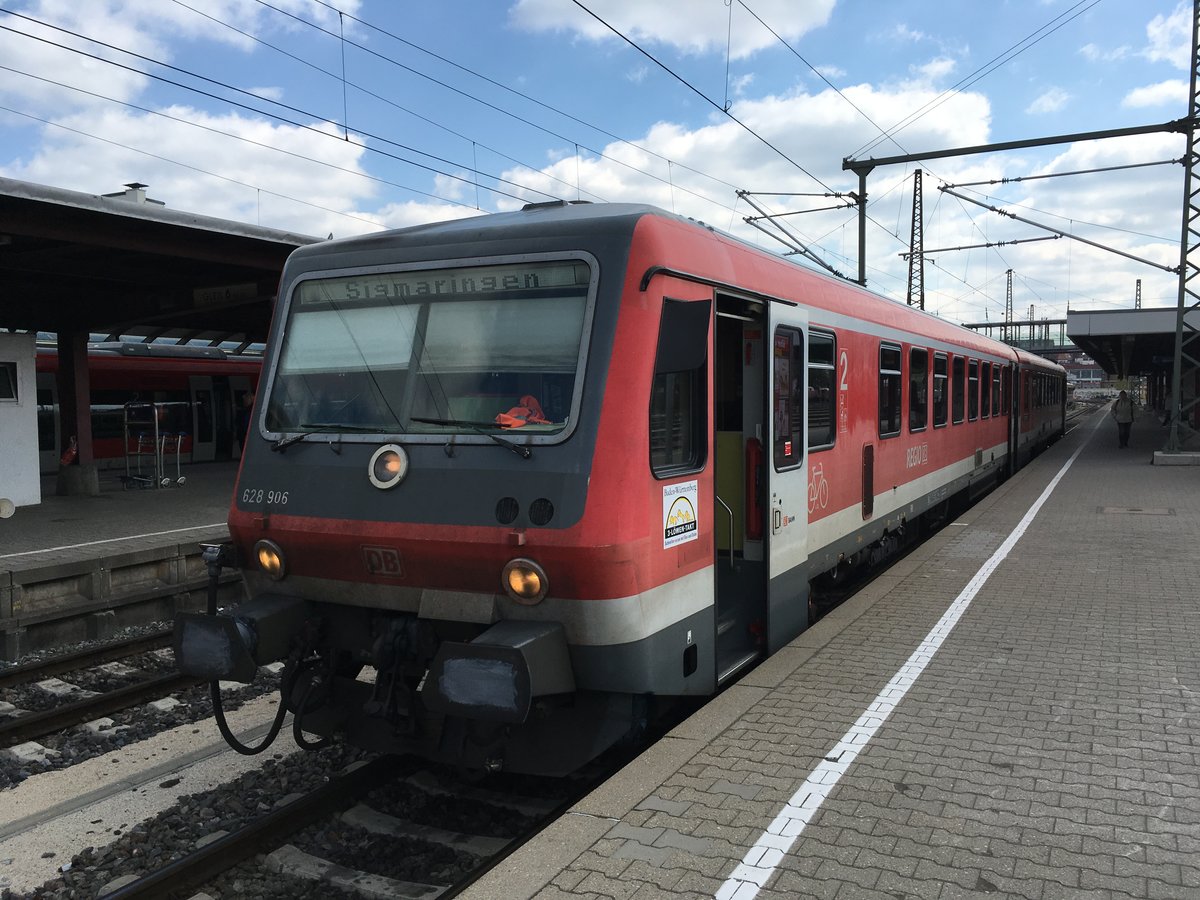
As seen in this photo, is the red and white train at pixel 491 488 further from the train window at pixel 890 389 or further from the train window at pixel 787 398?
the train window at pixel 890 389

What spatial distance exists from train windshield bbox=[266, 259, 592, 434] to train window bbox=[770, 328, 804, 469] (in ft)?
6.42

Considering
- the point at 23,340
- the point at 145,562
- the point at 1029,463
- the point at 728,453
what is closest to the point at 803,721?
the point at 728,453

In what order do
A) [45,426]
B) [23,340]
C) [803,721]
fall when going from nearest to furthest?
[803,721] < [23,340] < [45,426]

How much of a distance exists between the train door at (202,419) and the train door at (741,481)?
21911 millimetres

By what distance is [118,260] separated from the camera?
46.3ft

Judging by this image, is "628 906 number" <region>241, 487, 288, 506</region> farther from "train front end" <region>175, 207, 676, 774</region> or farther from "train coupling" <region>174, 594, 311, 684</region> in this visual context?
"train coupling" <region>174, 594, 311, 684</region>

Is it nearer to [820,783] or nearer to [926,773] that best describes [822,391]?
[926,773]

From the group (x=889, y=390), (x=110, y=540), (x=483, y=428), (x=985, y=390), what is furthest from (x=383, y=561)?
(x=985, y=390)

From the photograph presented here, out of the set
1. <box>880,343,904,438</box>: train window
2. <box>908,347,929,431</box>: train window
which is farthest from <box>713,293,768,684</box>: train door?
<box>908,347,929,431</box>: train window

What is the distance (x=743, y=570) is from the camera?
6.23 metres

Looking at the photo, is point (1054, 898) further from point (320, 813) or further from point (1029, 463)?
point (1029, 463)

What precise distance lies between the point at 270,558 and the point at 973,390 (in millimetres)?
12222

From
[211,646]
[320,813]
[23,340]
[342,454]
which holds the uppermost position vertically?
[23,340]

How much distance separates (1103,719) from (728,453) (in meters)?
2.58
